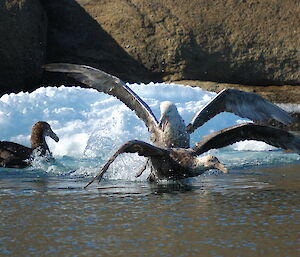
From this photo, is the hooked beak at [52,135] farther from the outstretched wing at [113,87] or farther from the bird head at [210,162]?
the bird head at [210,162]

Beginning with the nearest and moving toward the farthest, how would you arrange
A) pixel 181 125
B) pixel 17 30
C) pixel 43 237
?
pixel 43 237
pixel 181 125
pixel 17 30

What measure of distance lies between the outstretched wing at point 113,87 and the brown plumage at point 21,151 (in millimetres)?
1383

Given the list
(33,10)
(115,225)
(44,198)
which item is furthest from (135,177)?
(33,10)

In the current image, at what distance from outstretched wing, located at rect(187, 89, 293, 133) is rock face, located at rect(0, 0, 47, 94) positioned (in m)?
6.33

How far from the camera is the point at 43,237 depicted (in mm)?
5902

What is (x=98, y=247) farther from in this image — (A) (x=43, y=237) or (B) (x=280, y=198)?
(B) (x=280, y=198)

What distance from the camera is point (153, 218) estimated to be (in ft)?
21.9

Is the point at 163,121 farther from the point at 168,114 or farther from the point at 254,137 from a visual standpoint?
the point at 254,137

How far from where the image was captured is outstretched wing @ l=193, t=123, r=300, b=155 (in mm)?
9383

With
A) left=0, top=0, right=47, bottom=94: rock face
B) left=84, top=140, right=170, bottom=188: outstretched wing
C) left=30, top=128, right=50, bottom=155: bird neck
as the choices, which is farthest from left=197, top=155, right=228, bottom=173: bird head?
left=0, top=0, right=47, bottom=94: rock face

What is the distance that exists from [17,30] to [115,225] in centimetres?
1051

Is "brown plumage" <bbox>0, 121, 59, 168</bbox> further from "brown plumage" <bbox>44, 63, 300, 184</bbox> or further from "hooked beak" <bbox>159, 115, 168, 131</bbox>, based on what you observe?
"hooked beak" <bbox>159, 115, 168, 131</bbox>

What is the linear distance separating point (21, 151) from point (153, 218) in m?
6.19

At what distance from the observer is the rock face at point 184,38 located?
1650 cm
